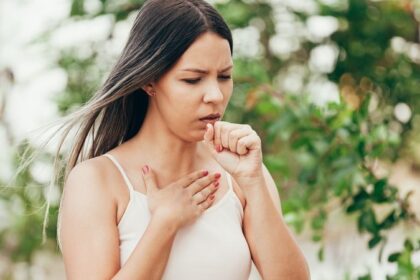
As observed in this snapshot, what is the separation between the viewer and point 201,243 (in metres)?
2.24

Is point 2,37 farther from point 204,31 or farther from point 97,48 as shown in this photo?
point 204,31

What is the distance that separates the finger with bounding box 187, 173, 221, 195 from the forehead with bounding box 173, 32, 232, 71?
29 cm

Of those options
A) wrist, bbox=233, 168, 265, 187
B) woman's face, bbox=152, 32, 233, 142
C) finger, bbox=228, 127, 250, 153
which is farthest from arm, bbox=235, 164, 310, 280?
woman's face, bbox=152, 32, 233, 142

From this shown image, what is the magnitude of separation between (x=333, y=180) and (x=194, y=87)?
135 centimetres

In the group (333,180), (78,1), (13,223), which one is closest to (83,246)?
(333,180)

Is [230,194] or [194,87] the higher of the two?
[194,87]

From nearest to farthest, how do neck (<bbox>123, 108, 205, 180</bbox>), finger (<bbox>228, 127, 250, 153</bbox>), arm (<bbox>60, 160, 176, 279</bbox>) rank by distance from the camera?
arm (<bbox>60, 160, 176, 279</bbox>), finger (<bbox>228, 127, 250, 153</bbox>), neck (<bbox>123, 108, 205, 180</bbox>)

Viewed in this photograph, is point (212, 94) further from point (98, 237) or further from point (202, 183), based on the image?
point (98, 237)

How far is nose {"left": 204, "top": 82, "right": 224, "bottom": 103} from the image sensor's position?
83.6 inches

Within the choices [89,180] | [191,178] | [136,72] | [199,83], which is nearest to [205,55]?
[199,83]

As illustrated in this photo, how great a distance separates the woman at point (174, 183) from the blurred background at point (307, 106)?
0.94 meters

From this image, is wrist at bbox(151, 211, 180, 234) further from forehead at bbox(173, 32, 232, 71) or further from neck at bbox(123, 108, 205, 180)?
forehead at bbox(173, 32, 232, 71)

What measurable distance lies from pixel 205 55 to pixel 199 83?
7 cm

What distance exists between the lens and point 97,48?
167 inches
